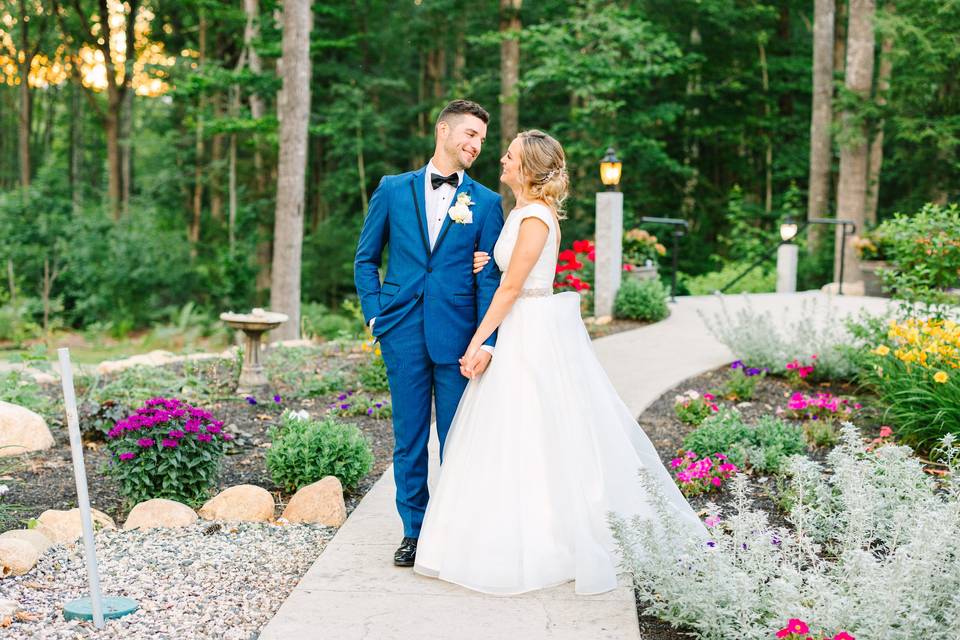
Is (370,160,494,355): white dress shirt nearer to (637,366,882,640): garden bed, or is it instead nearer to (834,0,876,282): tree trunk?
(637,366,882,640): garden bed

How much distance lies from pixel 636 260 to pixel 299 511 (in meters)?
9.14

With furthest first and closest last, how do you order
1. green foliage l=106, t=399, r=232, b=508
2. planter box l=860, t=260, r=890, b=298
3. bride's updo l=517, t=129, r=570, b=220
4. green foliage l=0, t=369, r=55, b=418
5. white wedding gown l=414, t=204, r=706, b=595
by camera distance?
planter box l=860, t=260, r=890, b=298 → green foliage l=0, t=369, r=55, b=418 → green foliage l=106, t=399, r=232, b=508 → bride's updo l=517, t=129, r=570, b=220 → white wedding gown l=414, t=204, r=706, b=595

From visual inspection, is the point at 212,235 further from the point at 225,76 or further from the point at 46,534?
the point at 46,534

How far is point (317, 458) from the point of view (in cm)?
506

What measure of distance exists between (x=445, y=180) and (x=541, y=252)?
0.50 m

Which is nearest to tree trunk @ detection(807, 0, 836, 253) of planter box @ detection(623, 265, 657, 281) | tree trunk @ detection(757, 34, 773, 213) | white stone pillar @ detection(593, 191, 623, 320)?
tree trunk @ detection(757, 34, 773, 213)

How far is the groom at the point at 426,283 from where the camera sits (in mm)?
3764

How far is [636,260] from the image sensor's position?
1305 centimetres

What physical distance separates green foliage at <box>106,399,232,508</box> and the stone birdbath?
275 cm

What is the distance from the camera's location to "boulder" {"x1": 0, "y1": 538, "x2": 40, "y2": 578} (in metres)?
3.77

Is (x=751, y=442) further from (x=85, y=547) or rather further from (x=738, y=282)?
(x=738, y=282)

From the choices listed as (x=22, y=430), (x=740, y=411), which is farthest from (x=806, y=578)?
Result: (x=22, y=430)

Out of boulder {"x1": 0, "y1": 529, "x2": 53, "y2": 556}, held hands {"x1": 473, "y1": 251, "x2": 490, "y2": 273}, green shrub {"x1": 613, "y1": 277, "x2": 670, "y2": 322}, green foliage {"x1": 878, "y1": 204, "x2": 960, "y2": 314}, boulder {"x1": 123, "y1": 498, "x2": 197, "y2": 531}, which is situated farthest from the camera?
green shrub {"x1": 613, "y1": 277, "x2": 670, "y2": 322}

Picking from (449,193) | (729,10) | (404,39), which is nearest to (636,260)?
(449,193)
